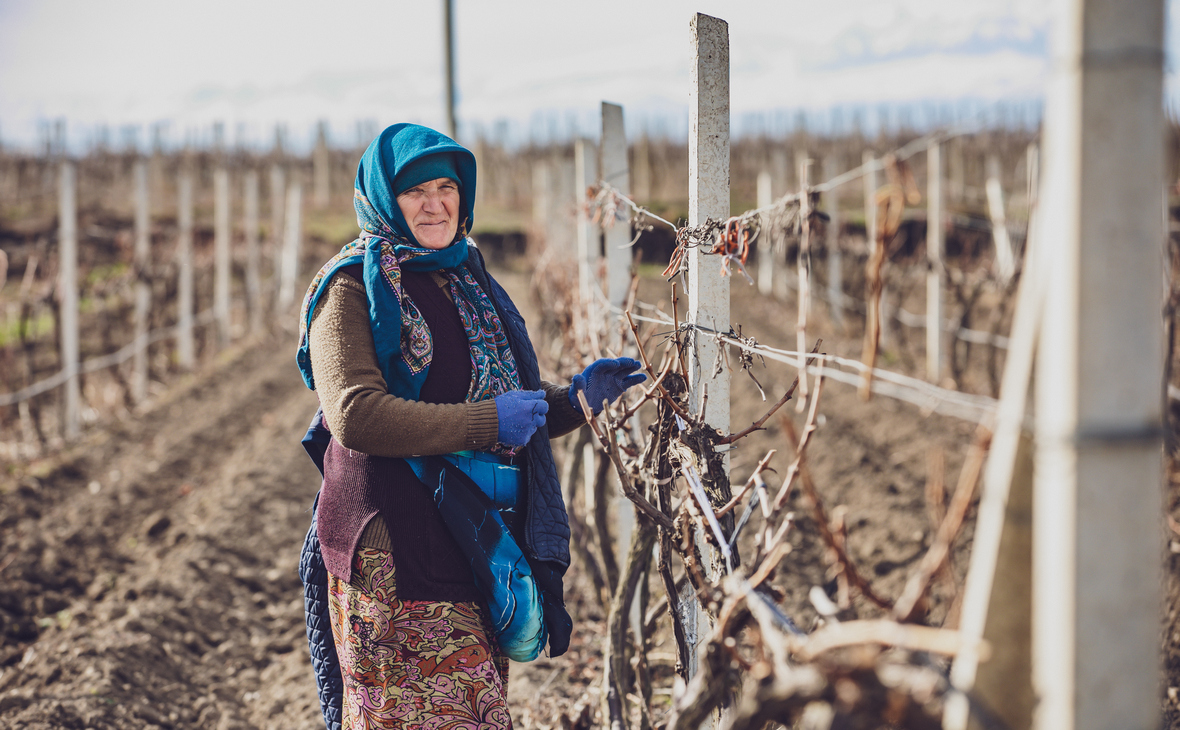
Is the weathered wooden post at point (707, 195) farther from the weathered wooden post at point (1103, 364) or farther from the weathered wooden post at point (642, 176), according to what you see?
the weathered wooden post at point (642, 176)

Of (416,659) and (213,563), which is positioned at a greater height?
(416,659)

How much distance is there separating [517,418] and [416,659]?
0.53 metres

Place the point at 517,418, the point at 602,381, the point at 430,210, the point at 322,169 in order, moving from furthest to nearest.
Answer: the point at 322,169 < the point at 602,381 < the point at 430,210 < the point at 517,418

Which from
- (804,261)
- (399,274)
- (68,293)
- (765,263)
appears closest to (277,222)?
(68,293)

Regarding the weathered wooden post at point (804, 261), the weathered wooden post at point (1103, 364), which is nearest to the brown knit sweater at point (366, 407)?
the weathered wooden post at point (804, 261)

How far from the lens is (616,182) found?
3143mm

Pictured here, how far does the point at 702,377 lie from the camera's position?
6.55 ft

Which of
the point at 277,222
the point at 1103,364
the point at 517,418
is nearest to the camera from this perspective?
the point at 1103,364

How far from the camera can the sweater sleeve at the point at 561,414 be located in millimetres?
2039

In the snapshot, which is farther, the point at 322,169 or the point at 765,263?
the point at 322,169

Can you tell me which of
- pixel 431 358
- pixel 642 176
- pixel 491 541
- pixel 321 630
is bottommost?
pixel 321 630

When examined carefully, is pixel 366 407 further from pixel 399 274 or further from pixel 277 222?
pixel 277 222

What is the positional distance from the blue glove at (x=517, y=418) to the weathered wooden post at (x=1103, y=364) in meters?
1.09

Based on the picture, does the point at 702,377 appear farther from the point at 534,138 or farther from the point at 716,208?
the point at 534,138
